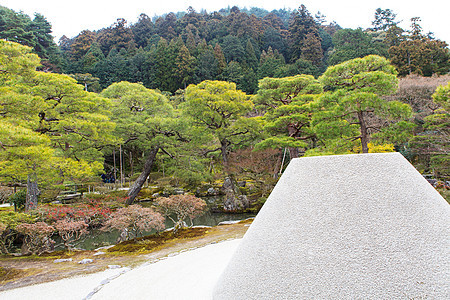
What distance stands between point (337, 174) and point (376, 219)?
622 millimetres

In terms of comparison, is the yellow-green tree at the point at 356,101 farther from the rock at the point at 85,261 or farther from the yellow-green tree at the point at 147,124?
the rock at the point at 85,261

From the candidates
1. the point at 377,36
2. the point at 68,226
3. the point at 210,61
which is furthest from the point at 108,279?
the point at 377,36

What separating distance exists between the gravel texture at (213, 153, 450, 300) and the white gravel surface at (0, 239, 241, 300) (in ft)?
3.12

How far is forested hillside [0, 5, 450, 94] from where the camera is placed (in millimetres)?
28595

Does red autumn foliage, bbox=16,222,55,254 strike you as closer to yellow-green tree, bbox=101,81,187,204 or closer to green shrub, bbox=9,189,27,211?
green shrub, bbox=9,189,27,211

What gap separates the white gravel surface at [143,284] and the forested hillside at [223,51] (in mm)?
25888

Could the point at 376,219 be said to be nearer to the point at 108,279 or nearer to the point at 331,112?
the point at 108,279

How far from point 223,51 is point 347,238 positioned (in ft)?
142

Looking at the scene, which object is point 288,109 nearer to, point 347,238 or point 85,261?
point 85,261

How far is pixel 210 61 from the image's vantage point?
1502 inches

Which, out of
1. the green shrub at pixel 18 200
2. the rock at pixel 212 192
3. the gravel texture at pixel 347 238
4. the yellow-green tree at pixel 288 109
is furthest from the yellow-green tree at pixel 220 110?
the gravel texture at pixel 347 238

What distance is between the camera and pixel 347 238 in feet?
8.66

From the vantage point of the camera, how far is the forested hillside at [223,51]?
28595 millimetres

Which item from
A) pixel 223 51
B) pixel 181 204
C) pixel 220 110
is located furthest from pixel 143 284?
pixel 223 51
